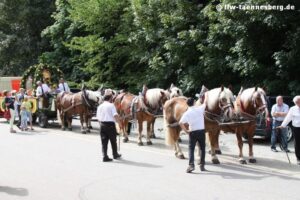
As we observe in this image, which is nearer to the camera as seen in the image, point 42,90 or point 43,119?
point 43,119

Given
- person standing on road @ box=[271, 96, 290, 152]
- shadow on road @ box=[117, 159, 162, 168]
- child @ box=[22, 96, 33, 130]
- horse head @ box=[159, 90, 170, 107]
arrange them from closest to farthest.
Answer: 1. shadow on road @ box=[117, 159, 162, 168]
2. person standing on road @ box=[271, 96, 290, 152]
3. horse head @ box=[159, 90, 170, 107]
4. child @ box=[22, 96, 33, 130]

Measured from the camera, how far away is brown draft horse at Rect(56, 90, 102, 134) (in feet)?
68.8

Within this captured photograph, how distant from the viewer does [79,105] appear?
21.2 m

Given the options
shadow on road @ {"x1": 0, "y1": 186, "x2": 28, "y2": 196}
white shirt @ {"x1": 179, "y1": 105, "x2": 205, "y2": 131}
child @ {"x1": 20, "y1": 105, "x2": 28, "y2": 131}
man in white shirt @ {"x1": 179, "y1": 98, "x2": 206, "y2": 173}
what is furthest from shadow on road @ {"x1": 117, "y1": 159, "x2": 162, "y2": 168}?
child @ {"x1": 20, "y1": 105, "x2": 28, "y2": 131}

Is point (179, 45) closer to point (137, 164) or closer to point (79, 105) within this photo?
point (79, 105)

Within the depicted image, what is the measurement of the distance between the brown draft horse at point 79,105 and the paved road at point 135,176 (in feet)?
16.2

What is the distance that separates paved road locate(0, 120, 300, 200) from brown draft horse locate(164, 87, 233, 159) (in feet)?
1.79

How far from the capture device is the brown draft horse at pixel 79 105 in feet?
68.8

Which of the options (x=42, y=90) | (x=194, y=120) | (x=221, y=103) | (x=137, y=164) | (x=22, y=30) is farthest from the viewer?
(x=22, y=30)

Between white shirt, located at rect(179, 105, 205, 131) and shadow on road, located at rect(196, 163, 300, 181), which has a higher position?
white shirt, located at rect(179, 105, 205, 131)

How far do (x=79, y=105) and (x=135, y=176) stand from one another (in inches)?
415

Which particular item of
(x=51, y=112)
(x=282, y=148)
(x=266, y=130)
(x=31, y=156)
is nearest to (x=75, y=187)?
(x=31, y=156)

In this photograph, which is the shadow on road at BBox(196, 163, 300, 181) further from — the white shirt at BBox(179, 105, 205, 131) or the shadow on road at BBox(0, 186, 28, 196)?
the shadow on road at BBox(0, 186, 28, 196)

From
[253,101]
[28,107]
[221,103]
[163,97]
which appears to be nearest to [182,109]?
[221,103]
